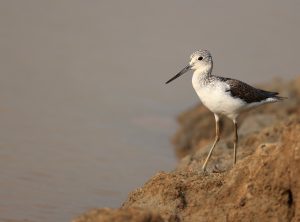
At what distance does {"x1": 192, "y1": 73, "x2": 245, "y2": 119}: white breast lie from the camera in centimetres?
908

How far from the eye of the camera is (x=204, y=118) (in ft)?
51.5

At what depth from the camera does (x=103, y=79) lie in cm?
1641

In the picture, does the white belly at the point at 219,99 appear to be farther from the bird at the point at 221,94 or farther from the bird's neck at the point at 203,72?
the bird's neck at the point at 203,72

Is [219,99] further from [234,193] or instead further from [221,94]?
[234,193]

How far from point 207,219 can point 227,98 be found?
246cm

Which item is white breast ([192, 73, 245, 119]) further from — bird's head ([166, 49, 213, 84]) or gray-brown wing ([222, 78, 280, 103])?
bird's head ([166, 49, 213, 84])

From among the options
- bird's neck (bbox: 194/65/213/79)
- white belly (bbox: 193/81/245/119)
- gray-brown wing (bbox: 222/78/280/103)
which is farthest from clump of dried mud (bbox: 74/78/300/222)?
bird's neck (bbox: 194/65/213/79)

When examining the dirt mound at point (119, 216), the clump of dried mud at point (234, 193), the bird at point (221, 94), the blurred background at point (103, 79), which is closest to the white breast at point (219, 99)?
the bird at point (221, 94)

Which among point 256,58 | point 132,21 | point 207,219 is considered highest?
point 132,21

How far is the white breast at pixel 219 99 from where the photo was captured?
9.08 metres

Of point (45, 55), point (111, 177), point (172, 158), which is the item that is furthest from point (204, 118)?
point (111, 177)

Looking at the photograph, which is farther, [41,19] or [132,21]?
[132,21]

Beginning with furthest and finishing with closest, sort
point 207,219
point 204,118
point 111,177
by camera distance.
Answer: point 204,118, point 111,177, point 207,219

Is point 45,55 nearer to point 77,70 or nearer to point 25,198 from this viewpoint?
point 77,70
